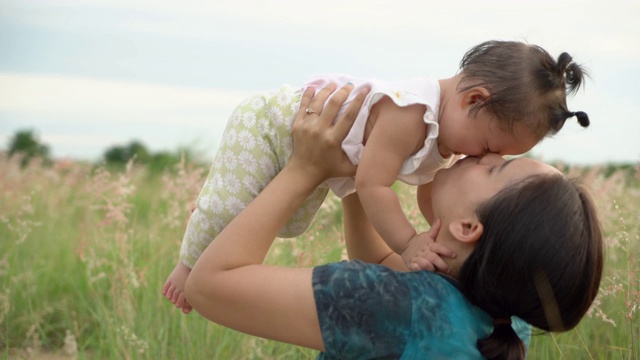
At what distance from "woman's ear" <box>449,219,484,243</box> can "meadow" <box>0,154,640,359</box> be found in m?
0.89

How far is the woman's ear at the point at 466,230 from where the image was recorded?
73.9 inches

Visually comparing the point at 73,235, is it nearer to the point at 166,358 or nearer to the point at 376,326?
the point at 166,358

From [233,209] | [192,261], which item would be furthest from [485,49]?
[192,261]

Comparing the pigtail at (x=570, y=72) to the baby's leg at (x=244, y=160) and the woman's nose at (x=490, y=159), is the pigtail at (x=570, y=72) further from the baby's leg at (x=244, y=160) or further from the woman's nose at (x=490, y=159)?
the baby's leg at (x=244, y=160)

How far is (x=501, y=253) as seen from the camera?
1.84m

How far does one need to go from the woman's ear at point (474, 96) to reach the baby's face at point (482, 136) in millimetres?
37

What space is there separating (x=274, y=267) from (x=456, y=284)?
46 cm

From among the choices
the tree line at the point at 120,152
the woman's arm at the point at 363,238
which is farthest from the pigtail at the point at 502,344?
the tree line at the point at 120,152

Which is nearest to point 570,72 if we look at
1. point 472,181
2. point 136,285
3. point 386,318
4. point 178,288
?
point 472,181

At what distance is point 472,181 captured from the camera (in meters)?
1.96

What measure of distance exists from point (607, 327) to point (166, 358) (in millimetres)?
2048

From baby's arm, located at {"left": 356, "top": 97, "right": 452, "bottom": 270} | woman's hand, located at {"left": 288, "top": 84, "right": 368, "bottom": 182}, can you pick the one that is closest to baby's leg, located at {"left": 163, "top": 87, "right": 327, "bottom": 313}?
woman's hand, located at {"left": 288, "top": 84, "right": 368, "bottom": 182}

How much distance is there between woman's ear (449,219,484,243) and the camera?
6.15 feet

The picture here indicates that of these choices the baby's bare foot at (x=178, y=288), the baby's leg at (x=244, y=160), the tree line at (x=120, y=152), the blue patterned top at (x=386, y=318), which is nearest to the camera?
the blue patterned top at (x=386, y=318)
